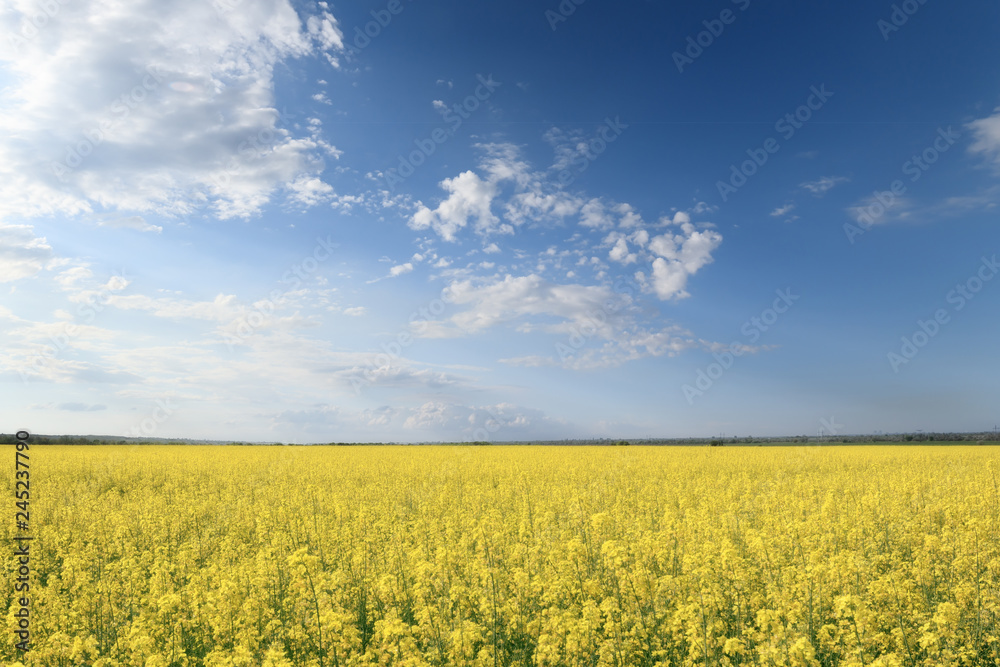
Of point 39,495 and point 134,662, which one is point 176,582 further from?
point 39,495

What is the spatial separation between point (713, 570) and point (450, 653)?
3.59 metres

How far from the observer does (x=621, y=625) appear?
5.29 metres

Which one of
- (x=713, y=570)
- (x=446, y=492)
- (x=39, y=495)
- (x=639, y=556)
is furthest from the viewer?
(x=39, y=495)

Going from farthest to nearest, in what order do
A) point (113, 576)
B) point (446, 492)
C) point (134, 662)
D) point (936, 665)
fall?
point (446, 492) < point (113, 576) < point (134, 662) < point (936, 665)

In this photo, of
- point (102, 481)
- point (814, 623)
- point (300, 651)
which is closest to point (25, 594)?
point (300, 651)

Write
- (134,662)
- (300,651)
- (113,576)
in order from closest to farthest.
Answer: (134,662) < (300,651) < (113,576)

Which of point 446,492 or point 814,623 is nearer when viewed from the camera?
point 814,623

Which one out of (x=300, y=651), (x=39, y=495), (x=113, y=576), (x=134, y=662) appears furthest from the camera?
(x=39, y=495)

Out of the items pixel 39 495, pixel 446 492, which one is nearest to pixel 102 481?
pixel 39 495

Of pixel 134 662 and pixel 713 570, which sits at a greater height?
pixel 713 570

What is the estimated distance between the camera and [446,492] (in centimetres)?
1543

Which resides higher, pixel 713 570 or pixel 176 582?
pixel 713 570

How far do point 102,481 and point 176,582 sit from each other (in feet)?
55.1

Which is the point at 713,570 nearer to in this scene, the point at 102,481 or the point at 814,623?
the point at 814,623
